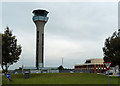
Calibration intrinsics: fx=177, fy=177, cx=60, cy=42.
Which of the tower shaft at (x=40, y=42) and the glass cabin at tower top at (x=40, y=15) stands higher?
the glass cabin at tower top at (x=40, y=15)

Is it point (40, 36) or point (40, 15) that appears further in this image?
point (40, 15)

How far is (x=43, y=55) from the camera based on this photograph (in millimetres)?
94500

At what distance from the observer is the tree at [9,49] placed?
3306 cm

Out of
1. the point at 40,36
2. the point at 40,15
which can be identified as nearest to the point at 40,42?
the point at 40,36

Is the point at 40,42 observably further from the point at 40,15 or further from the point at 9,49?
the point at 9,49

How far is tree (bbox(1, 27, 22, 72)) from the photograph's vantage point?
108 feet

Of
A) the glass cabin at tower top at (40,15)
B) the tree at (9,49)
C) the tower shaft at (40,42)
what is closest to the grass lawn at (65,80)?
the tree at (9,49)

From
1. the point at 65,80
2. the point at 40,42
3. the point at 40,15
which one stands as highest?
the point at 40,15

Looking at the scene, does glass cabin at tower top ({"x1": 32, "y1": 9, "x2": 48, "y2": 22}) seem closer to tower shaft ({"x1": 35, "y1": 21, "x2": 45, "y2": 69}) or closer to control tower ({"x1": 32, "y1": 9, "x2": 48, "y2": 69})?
control tower ({"x1": 32, "y1": 9, "x2": 48, "y2": 69})

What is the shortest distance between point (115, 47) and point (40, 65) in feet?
188

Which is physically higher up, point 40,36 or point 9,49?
point 40,36

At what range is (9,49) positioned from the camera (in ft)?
109

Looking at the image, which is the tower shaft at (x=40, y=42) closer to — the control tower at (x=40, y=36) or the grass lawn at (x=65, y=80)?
the control tower at (x=40, y=36)

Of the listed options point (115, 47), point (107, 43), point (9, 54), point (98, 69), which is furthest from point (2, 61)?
point (98, 69)
